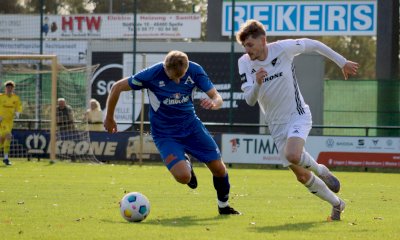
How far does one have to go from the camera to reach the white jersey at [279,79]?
425 inches

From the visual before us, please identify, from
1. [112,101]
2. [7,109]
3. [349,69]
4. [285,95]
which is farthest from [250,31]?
[7,109]

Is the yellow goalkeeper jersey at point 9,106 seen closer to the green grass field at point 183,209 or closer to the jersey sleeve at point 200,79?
the green grass field at point 183,209

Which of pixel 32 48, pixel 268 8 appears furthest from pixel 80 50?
pixel 268 8

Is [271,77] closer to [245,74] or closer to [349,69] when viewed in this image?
[245,74]

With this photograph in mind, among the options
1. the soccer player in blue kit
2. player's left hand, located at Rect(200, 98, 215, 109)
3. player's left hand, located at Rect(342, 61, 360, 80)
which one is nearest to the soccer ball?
the soccer player in blue kit

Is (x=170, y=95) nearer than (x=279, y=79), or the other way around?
(x=279, y=79)

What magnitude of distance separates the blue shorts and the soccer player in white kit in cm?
81

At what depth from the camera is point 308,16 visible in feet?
117

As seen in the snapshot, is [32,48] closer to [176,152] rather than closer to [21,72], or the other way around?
[21,72]

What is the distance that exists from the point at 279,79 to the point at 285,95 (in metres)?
0.19

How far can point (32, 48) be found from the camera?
141ft

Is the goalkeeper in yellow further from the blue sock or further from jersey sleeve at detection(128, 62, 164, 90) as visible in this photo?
the blue sock

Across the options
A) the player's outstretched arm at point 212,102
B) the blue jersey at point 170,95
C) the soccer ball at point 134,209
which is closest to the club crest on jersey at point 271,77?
the player's outstretched arm at point 212,102

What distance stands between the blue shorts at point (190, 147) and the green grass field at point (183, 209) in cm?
66
